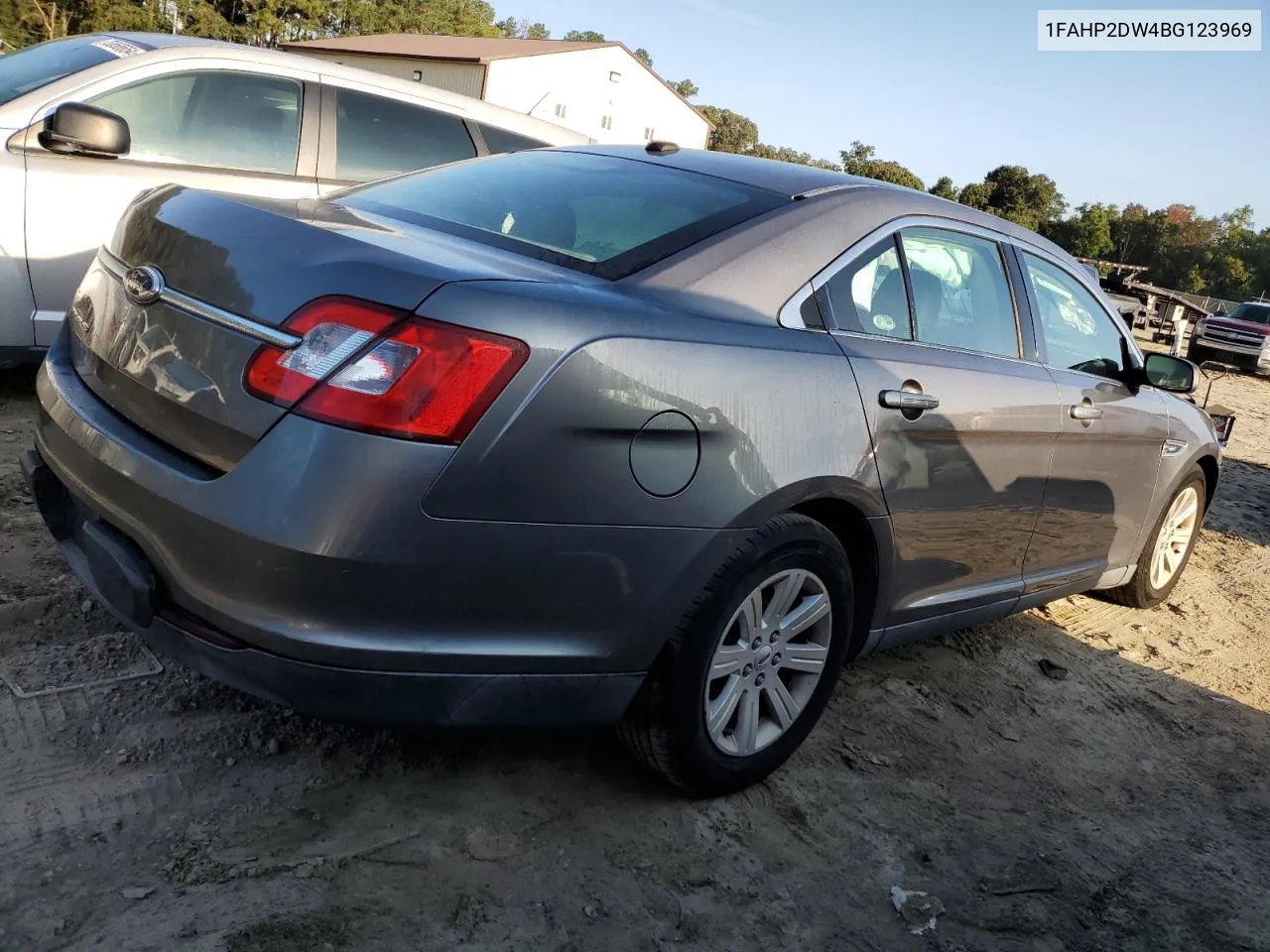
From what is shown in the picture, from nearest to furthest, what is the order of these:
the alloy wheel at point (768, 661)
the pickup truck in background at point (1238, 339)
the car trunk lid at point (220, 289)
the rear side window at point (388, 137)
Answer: the car trunk lid at point (220, 289) → the alloy wheel at point (768, 661) → the rear side window at point (388, 137) → the pickup truck in background at point (1238, 339)

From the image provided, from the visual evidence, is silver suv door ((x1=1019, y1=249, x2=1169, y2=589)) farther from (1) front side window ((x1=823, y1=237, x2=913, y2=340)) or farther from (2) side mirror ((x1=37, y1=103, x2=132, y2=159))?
(2) side mirror ((x1=37, y1=103, x2=132, y2=159))

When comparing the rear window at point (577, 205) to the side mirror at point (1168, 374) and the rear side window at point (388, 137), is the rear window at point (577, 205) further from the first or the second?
the rear side window at point (388, 137)

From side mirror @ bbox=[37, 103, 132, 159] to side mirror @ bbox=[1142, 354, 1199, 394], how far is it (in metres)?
4.41

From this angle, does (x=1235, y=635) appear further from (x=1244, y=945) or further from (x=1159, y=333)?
(x=1159, y=333)

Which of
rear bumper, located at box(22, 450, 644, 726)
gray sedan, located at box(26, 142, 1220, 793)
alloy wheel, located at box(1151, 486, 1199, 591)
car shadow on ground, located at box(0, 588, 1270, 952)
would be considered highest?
gray sedan, located at box(26, 142, 1220, 793)

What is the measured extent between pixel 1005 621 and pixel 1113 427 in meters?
1.12

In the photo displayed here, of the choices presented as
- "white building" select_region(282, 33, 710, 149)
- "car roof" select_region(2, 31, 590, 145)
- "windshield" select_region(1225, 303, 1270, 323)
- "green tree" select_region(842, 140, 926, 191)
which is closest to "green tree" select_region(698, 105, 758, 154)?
"green tree" select_region(842, 140, 926, 191)

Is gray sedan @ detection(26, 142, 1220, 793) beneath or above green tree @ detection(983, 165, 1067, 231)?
beneath

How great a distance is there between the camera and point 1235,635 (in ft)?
17.1

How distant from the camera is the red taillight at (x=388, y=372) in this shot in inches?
79.9

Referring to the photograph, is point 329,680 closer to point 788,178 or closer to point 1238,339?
point 788,178

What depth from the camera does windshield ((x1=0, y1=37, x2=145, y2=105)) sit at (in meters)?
4.84

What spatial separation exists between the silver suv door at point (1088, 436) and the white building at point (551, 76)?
105ft

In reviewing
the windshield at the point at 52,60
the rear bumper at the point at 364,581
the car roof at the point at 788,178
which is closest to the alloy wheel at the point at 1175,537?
the car roof at the point at 788,178
